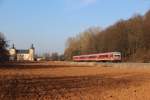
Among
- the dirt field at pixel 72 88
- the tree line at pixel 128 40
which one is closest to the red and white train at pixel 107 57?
the tree line at pixel 128 40

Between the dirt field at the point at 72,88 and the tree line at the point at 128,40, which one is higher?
the tree line at the point at 128,40

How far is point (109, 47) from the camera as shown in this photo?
427 ft

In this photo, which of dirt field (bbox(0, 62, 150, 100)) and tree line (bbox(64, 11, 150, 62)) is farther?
tree line (bbox(64, 11, 150, 62))

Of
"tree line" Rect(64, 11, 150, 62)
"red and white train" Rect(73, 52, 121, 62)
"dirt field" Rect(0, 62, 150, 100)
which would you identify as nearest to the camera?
"dirt field" Rect(0, 62, 150, 100)

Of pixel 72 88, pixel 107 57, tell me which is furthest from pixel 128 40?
pixel 72 88

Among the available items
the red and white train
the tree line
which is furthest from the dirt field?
the tree line

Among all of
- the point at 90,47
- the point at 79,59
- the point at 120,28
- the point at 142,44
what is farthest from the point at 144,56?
the point at 90,47

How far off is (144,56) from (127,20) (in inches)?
1311

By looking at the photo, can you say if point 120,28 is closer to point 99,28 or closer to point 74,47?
point 99,28

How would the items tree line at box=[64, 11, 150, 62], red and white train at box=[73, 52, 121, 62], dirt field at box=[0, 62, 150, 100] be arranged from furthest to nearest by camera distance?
tree line at box=[64, 11, 150, 62] < red and white train at box=[73, 52, 121, 62] < dirt field at box=[0, 62, 150, 100]

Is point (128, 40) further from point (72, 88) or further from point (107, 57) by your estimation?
point (72, 88)

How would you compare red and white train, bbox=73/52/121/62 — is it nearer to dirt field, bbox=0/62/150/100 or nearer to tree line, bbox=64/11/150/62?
tree line, bbox=64/11/150/62

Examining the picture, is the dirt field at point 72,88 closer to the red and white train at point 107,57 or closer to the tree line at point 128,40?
the red and white train at point 107,57

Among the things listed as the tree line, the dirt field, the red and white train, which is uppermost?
the tree line
